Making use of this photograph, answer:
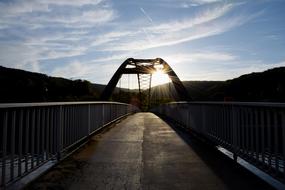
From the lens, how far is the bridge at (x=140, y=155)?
4.04m

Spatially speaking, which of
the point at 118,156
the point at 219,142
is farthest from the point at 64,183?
the point at 219,142

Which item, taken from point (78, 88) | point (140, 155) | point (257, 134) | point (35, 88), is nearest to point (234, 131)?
point (257, 134)

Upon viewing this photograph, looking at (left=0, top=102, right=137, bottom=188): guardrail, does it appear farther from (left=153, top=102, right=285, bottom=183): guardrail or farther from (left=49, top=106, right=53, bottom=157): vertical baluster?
(left=153, top=102, right=285, bottom=183): guardrail

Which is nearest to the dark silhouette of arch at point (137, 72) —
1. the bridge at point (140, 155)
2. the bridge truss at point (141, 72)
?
the bridge truss at point (141, 72)

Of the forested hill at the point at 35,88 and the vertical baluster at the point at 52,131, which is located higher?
the forested hill at the point at 35,88

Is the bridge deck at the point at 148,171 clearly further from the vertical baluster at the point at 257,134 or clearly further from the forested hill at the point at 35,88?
the forested hill at the point at 35,88

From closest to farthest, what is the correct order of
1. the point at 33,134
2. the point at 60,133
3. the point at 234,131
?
1. the point at 33,134
2. the point at 234,131
3. the point at 60,133

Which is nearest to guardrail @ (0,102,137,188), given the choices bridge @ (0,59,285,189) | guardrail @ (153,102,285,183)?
bridge @ (0,59,285,189)

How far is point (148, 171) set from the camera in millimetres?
5188

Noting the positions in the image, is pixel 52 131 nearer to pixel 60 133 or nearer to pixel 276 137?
pixel 60 133

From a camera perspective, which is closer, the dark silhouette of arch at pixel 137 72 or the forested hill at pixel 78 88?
the dark silhouette of arch at pixel 137 72

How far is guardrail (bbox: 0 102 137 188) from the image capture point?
12.1 ft

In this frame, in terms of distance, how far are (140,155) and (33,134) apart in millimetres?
2731

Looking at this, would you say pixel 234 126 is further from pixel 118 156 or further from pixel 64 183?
pixel 64 183
